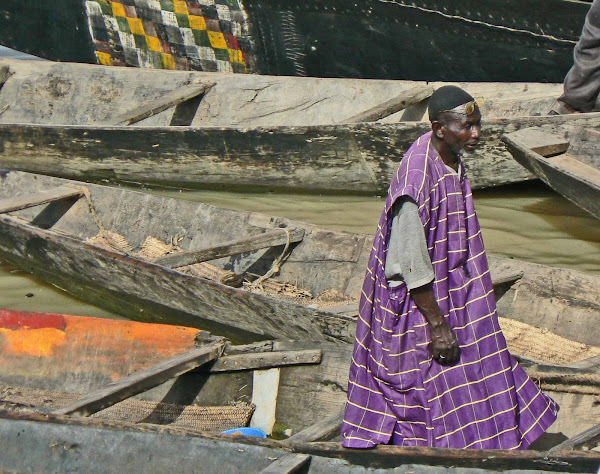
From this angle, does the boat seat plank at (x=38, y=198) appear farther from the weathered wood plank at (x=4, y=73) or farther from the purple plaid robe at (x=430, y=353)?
the purple plaid robe at (x=430, y=353)

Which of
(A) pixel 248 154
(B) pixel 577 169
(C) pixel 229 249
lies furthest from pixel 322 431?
(A) pixel 248 154

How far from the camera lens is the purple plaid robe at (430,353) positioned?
2.89 metres

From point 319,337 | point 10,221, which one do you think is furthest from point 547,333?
point 10,221

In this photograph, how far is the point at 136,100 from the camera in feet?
27.8

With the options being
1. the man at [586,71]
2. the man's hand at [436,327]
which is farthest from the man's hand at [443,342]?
the man at [586,71]

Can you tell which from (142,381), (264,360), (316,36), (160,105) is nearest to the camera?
(142,381)

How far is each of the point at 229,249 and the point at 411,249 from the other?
2566 millimetres

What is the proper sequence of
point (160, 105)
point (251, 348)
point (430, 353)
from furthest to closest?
point (160, 105)
point (251, 348)
point (430, 353)

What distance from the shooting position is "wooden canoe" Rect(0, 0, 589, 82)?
25.9 feet

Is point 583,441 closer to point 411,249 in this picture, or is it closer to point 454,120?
point 411,249

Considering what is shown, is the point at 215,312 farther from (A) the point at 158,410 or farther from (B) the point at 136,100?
(B) the point at 136,100

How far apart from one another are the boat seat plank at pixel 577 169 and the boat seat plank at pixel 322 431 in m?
2.66

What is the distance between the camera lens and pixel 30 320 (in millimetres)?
4395

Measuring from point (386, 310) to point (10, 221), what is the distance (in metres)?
3.41
